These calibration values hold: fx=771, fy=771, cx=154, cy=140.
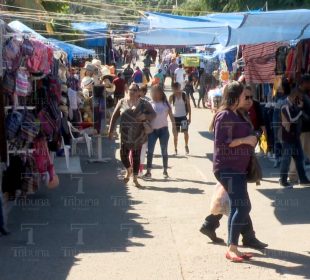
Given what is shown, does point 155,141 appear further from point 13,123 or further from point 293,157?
point 13,123

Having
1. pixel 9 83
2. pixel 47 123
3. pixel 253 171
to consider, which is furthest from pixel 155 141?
pixel 253 171

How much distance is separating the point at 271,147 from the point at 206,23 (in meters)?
3.17

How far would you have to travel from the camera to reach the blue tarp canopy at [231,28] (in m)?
10.5

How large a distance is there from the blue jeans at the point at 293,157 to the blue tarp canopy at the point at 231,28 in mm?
1661

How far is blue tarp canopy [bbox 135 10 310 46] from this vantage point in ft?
34.4

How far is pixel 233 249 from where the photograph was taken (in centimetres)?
772

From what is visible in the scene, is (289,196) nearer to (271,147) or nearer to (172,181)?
(172,181)

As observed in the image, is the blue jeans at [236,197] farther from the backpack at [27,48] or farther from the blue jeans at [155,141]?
the blue jeans at [155,141]

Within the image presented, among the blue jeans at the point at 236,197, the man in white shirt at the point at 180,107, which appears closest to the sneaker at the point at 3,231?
the blue jeans at the point at 236,197

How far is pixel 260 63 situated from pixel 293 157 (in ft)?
12.9

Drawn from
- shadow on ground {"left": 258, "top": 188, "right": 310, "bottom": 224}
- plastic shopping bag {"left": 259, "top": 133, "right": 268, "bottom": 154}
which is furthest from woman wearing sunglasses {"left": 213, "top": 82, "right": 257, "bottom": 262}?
plastic shopping bag {"left": 259, "top": 133, "right": 268, "bottom": 154}

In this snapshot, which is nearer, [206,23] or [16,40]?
[16,40]

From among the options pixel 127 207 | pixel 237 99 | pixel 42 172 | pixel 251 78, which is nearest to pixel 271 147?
pixel 251 78

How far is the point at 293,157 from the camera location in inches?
468
